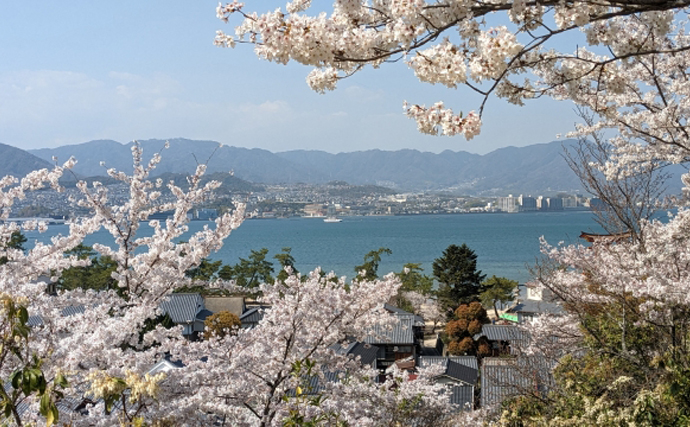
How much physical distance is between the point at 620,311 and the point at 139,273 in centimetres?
518

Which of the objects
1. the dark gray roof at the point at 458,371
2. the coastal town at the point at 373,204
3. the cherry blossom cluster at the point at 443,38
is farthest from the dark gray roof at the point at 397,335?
the coastal town at the point at 373,204

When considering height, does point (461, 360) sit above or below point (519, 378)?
below

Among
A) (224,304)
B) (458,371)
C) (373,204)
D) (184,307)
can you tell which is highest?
(458,371)

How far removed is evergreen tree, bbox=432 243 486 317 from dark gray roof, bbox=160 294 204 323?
1034 cm

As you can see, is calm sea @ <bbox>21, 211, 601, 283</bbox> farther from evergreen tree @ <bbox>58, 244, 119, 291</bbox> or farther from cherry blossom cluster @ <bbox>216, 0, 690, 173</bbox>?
cherry blossom cluster @ <bbox>216, 0, 690, 173</bbox>

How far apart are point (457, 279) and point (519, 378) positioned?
16.2 meters

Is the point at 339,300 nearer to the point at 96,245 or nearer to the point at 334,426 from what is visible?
the point at 334,426

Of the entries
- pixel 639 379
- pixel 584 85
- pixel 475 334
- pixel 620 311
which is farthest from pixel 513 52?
pixel 475 334

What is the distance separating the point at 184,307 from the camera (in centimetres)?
2061

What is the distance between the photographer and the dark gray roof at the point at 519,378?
597 cm

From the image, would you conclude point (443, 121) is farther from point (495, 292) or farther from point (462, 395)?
point (495, 292)

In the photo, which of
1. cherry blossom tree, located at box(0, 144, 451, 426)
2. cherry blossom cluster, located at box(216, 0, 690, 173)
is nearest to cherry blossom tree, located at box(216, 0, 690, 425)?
cherry blossom cluster, located at box(216, 0, 690, 173)

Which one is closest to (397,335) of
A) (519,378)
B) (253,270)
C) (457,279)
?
(457,279)

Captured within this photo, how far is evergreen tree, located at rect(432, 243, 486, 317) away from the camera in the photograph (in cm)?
2350
